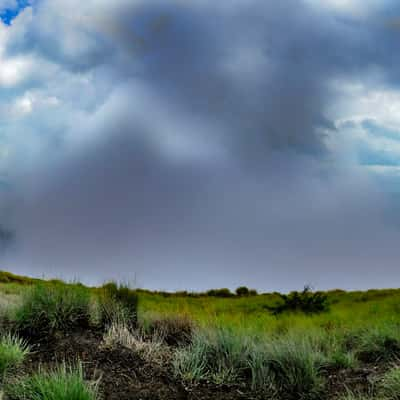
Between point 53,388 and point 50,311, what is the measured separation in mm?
3193

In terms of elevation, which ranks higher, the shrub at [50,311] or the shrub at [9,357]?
the shrub at [50,311]

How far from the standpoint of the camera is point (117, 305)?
392 inches

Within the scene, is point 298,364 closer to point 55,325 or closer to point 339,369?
point 339,369

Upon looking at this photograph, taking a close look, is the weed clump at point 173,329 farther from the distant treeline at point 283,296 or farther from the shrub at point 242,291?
the shrub at point 242,291

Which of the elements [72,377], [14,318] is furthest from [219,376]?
[14,318]

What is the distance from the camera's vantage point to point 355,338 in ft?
36.7

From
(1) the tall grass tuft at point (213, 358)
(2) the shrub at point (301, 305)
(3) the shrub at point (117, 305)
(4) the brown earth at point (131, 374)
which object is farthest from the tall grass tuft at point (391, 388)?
(2) the shrub at point (301, 305)

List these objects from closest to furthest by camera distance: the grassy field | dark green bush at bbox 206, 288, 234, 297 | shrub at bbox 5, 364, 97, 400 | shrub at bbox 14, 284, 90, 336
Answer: shrub at bbox 5, 364, 97, 400
the grassy field
shrub at bbox 14, 284, 90, 336
dark green bush at bbox 206, 288, 234, 297

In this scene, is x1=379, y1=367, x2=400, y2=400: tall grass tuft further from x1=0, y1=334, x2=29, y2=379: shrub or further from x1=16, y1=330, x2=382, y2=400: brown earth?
x1=0, y1=334, x2=29, y2=379: shrub

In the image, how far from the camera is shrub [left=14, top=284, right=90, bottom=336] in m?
9.16

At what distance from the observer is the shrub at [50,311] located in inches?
360

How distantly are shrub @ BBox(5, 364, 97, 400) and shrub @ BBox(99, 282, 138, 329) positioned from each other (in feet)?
9.06

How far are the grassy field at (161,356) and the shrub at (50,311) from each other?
0.02 meters

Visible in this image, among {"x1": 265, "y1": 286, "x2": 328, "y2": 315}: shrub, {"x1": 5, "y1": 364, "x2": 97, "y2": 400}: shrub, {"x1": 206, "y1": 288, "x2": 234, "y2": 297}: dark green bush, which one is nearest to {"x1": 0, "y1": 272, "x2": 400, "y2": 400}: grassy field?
{"x1": 5, "y1": 364, "x2": 97, "y2": 400}: shrub
